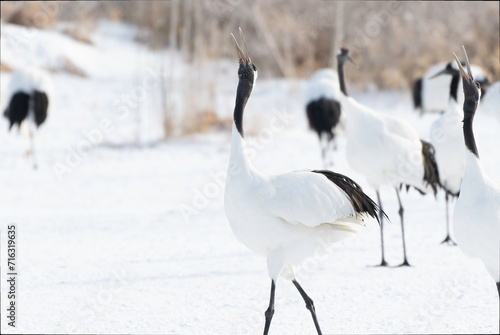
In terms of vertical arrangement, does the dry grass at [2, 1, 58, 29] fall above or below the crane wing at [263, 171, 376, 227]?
above

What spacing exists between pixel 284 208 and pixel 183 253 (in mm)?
2292

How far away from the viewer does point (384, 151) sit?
16.9ft

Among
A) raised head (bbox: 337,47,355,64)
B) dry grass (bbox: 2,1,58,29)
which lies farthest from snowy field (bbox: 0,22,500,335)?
dry grass (bbox: 2,1,58,29)

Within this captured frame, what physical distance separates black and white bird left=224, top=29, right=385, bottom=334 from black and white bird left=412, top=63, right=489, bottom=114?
20.6 feet

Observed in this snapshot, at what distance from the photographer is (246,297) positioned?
4.39m

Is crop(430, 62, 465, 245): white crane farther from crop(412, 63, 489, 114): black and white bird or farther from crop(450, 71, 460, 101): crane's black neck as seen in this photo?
crop(412, 63, 489, 114): black and white bird

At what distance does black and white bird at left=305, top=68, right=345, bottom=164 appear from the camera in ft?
29.0

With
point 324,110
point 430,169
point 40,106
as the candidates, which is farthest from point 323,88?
point 40,106

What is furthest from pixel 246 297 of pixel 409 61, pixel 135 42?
pixel 135 42

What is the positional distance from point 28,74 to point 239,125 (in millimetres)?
7095

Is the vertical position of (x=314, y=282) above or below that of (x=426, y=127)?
below

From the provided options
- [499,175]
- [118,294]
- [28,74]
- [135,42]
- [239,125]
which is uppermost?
[135,42]

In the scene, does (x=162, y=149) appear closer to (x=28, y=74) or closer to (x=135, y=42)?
(x=28, y=74)

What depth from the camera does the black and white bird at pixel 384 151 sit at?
518 centimetres
